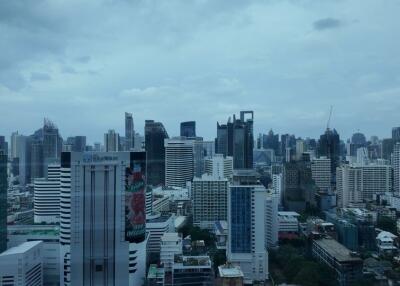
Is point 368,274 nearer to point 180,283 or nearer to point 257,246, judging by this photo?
point 257,246

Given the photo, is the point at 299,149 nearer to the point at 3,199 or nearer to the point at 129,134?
the point at 129,134

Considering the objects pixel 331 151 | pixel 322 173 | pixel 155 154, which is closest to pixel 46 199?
pixel 155 154

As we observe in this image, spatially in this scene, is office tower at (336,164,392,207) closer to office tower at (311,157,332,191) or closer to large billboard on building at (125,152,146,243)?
office tower at (311,157,332,191)

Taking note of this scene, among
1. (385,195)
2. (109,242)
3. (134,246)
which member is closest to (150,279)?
(134,246)

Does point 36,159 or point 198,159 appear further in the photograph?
point 198,159

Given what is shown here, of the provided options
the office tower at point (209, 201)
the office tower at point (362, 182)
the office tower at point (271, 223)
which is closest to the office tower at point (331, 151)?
the office tower at point (362, 182)

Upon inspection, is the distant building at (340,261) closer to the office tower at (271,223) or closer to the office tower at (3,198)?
the office tower at (271,223)

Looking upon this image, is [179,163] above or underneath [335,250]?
above

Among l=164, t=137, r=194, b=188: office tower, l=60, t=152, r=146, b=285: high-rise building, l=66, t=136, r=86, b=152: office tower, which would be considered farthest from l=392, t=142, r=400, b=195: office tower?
l=60, t=152, r=146, b=285: high-rise building
